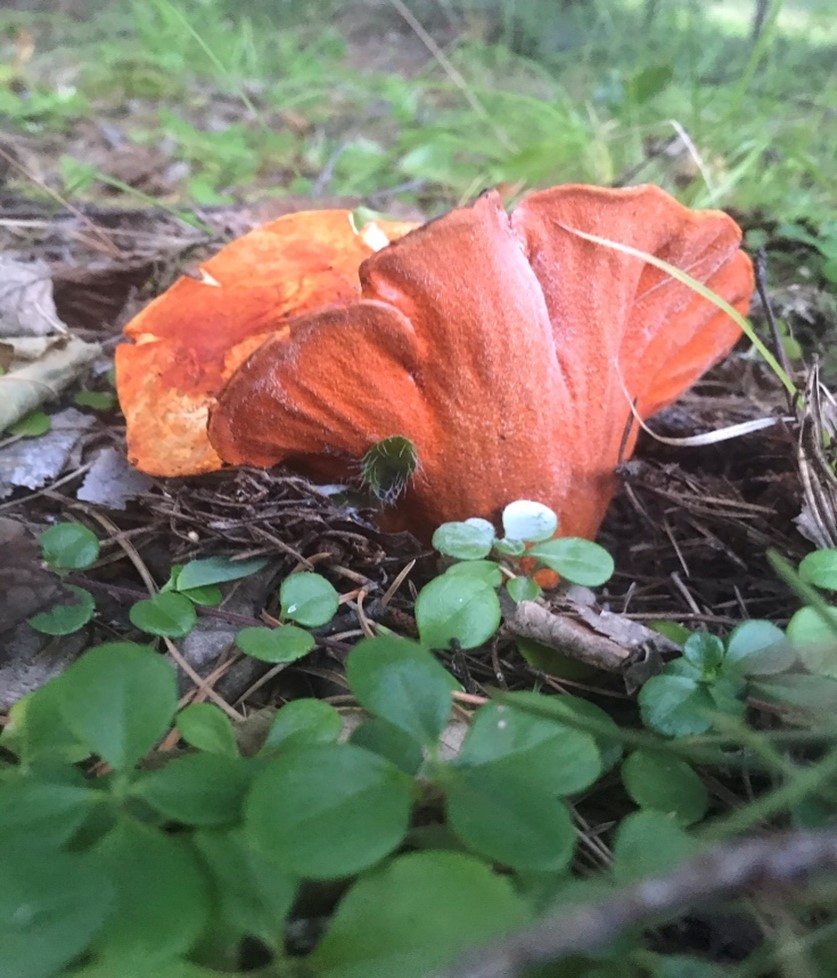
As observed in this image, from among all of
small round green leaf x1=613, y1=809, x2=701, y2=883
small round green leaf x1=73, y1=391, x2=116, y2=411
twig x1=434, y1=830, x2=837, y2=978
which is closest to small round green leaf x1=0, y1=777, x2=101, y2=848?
twig x1=434, y1=830, x2=837, y2=978

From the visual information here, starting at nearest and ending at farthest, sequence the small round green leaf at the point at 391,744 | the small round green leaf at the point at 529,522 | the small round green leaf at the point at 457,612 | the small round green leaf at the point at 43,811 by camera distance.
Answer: the small round green leaf at the point at 43,811 → the small round green leaf at the point at 391,744 → the small round green leaf at the point at 457,612 → the small round green leaf at the point at 529,522

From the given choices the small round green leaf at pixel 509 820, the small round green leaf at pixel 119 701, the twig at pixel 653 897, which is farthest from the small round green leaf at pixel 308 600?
the twig at pixel 653 897

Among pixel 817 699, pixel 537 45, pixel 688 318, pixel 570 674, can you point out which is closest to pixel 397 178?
pixel 688 318

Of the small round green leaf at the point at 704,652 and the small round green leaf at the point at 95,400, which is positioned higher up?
the small round green leaf at the point at 704,652

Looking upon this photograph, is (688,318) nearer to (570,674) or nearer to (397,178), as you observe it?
(570,674)

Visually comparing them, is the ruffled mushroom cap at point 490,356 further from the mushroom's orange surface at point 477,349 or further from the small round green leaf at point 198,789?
the small round green leaf at point 198,789

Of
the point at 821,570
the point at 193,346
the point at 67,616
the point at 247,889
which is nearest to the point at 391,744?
the point at 247,889

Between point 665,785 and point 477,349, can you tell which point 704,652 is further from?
point 477,349
